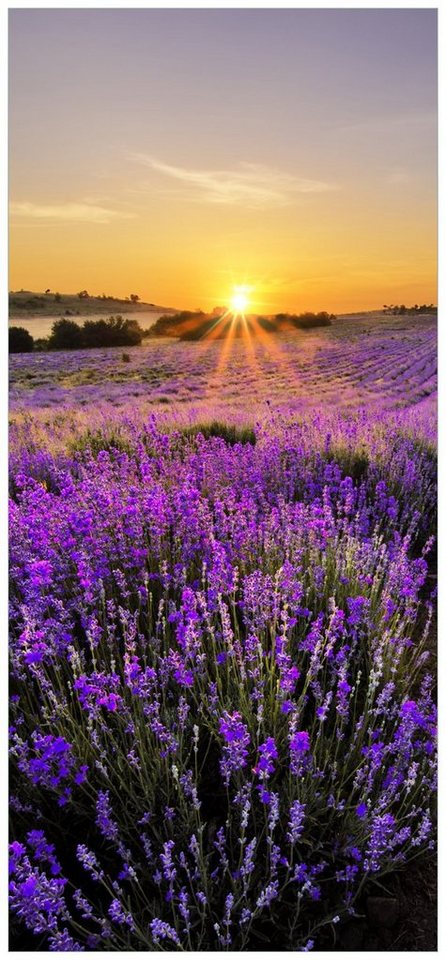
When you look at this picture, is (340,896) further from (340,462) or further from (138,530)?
(340,462)

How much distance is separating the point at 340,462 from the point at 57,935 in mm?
4235

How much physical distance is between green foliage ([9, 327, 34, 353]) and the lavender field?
38.0 ft

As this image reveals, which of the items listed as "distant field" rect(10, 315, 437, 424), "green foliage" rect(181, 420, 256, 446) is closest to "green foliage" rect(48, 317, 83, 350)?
"distant field" rect(10, 315, 437, 424)

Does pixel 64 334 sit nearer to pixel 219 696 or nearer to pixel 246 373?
pixel 246 373

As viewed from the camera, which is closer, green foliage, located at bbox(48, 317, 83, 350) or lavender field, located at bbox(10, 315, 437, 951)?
lavender field, located at bbox(10, 315, 437, 951)

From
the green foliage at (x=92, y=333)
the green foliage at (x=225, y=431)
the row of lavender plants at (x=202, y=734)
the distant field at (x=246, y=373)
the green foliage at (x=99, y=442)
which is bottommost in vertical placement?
the row of lavender plants at (x=202, y=734)

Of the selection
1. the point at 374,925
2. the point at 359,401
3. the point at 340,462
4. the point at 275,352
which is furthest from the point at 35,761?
the point at 275,352

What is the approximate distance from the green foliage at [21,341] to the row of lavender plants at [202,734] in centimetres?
1399

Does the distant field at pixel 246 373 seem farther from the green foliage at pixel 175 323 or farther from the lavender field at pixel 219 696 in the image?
the lavender field at pixel 219 696

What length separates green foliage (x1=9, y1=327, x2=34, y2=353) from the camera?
16.8 metres

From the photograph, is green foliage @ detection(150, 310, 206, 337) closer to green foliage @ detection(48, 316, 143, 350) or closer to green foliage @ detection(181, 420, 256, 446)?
green foliage @ detection(48, 316, 143, 350)

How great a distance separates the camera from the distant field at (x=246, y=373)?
11094 millimetres

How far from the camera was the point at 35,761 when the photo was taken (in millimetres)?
1908

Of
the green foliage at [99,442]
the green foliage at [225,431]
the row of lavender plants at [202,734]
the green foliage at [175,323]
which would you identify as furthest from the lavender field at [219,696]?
the green foliage at [175,323]
